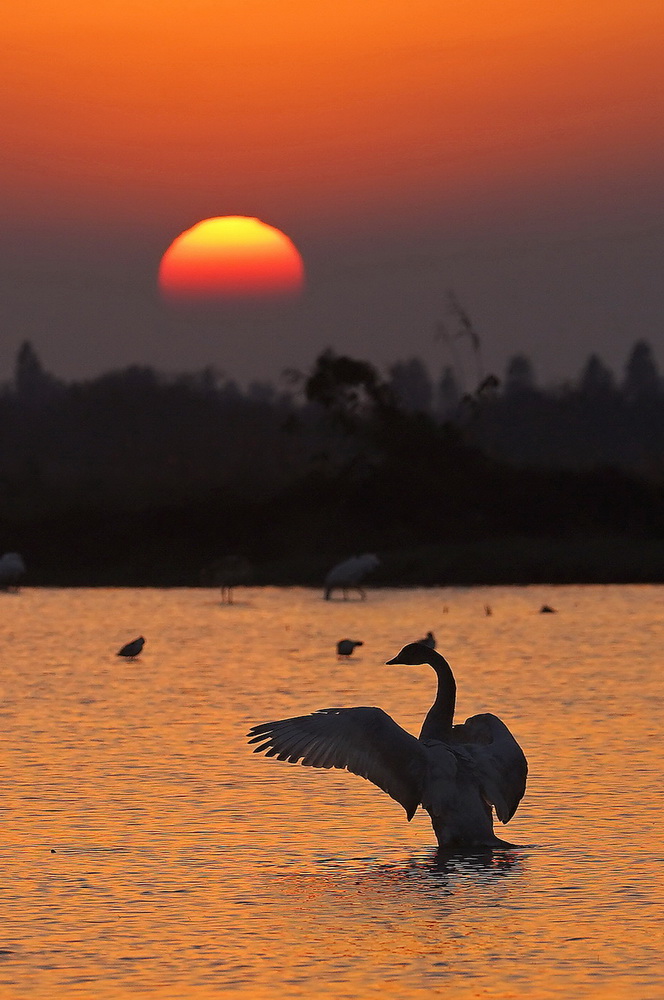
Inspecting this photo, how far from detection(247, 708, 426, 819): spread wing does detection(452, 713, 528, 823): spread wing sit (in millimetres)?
379

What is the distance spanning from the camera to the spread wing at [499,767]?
514 inches

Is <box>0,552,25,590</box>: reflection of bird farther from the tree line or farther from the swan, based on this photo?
the swan

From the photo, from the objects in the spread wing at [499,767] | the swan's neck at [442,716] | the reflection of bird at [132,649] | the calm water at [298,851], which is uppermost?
the reflection of bird at [132,649]

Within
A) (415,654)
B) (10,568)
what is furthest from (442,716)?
(10,568)

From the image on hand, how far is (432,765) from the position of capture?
43.1 feet

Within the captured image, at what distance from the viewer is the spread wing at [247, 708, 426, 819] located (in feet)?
43.1

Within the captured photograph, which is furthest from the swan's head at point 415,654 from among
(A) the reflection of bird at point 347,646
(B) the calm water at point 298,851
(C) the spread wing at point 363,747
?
(A) the reflection of bird at point 347,646

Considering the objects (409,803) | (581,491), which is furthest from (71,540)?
(409,803)

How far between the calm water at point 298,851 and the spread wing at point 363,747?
0.53 m

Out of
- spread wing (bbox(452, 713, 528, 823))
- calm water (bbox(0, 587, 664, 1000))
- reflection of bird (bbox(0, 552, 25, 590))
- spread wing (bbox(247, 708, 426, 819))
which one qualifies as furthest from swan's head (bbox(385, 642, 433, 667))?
reflection of bird (bbox(0, 552, 25, 590))

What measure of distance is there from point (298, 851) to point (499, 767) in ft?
5.02

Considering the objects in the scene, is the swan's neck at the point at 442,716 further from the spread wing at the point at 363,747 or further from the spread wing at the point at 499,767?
the spread wing at the point at 363,747

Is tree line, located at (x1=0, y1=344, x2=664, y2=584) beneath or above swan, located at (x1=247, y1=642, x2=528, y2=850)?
above

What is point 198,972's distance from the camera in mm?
10289
